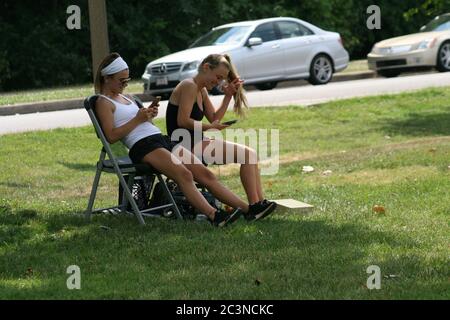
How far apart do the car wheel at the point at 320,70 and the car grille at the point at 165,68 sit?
303cm

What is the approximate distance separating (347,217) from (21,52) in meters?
18.8

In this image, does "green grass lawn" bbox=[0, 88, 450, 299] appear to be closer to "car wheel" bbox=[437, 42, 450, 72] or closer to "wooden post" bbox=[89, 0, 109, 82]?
"wooden post" bbox=[89, 0, 109, 82]

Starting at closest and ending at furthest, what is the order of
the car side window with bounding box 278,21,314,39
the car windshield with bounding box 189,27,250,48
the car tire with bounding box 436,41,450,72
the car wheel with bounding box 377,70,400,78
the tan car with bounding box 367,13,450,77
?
the car windshield with bounding box 189,27,250,48, the car side window with bounding box 278,21,314,39, the tan car with bounding box 367,13,450,77, the car tire with bounding box 436,41,450,72, the car wheel with bounding box 377,70,400,78

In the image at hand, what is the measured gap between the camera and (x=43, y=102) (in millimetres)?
19094

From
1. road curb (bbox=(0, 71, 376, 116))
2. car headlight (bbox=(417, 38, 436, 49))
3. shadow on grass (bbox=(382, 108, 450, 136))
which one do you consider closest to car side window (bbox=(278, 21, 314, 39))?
car headlight (bbox=(417, 38, 436, 49))

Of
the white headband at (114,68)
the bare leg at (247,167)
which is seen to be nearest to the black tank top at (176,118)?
the bare leg at (247,167)

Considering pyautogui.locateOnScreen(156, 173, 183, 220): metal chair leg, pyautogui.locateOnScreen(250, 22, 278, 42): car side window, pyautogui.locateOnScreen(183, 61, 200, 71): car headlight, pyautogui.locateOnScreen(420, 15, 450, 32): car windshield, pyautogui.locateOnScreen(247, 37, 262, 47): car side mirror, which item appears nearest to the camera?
pyautogui.locateOnScreen(156, 173, 183, 220): metal chair leg

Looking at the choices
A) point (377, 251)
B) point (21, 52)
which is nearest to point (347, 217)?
point (377, 251)

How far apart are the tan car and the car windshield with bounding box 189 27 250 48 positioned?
300cm

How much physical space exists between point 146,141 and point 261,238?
51.9 inches

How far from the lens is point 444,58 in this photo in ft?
74.5

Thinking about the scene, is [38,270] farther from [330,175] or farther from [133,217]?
[330,175]

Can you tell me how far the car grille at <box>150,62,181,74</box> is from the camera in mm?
20469

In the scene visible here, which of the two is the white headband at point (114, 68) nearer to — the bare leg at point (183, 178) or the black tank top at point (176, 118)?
the black tank top at point (176, 118)
